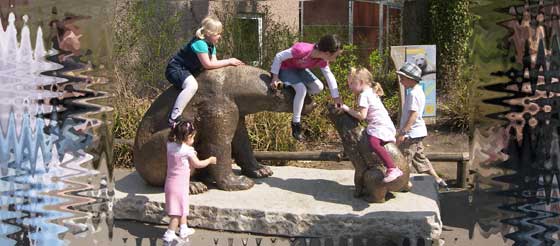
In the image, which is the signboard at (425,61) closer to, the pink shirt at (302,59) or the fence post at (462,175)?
the fence post at (462,175)

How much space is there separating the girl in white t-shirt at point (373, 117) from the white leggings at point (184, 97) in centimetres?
133

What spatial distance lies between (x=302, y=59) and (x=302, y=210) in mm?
1306

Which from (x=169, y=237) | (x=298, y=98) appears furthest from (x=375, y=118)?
(x=169, y=237)

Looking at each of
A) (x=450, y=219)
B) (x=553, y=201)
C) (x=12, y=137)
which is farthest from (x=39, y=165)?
(x=450, y=219)

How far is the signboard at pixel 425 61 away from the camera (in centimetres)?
800

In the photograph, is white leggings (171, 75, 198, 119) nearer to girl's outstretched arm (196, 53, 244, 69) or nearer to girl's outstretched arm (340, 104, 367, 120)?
girl's outstretched arm (196, 53, 244, 69)

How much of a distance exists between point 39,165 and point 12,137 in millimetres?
112

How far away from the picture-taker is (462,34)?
1129 cm

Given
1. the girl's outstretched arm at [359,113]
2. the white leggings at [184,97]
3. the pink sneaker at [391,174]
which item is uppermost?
the white leggings at [184,97]

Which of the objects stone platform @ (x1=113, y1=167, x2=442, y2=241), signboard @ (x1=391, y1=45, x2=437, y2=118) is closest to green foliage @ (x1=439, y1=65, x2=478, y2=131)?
signboard @ (x1=391, y1=45, x2=437, y2=118)

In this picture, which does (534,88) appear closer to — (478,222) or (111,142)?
(478,222)

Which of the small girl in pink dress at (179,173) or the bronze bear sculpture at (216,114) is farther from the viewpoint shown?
the bronze bear sculpture at (216,114)

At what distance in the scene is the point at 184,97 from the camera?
474 centimetres

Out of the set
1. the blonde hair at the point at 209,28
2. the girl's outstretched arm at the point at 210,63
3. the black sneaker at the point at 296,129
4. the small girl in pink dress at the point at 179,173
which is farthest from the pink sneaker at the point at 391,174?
the blonde hair at the point at 209,28
